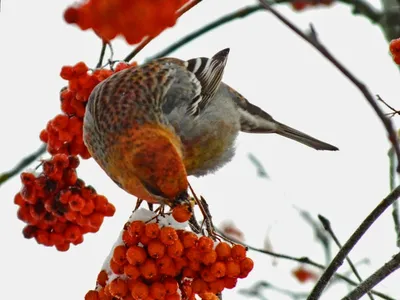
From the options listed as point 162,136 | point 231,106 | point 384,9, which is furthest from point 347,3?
point 162,136

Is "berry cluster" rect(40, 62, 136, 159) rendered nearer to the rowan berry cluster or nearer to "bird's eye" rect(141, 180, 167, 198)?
"bird's eye" rect(141, 180, 167, 198)

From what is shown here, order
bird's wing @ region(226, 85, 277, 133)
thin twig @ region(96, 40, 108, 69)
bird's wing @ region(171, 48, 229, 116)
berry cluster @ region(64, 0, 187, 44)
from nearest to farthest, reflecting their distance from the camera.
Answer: berry cluster @ region(64, 0, 187, 44) < thin twig @ region(96, 40, 108, 69) < bird's wing @ region(171, 48, 229, 116) < bird's wing @ region(226, 85, 277, 133)

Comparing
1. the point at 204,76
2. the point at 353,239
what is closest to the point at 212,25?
the point at 204,76

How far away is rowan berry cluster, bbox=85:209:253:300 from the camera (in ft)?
9.22

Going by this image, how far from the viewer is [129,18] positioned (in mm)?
1540

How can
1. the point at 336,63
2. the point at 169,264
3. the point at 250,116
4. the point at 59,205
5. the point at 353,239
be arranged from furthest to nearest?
the point at 250,116, the point at 59,205, the point at 353,239, the point at 169,264, the point at 336,63

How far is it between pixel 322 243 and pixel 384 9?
2.00 meters

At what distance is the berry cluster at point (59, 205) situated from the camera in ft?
11.7

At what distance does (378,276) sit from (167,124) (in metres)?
1.91

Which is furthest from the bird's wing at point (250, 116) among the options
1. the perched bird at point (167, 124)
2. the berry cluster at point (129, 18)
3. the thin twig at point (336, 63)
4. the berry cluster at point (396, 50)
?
the berry cluster at point (129, 18)

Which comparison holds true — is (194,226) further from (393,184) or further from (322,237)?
(322,237)

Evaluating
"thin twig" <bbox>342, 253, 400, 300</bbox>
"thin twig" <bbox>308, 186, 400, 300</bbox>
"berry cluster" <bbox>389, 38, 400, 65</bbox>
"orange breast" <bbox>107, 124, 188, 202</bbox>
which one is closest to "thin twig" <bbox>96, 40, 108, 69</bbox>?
"orange breast" <bbox>107, 124, 188, 202</bbox>

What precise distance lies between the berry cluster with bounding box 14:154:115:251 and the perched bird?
300mm

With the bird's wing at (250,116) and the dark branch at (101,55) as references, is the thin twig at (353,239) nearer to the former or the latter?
the dark branch at (101,55)
